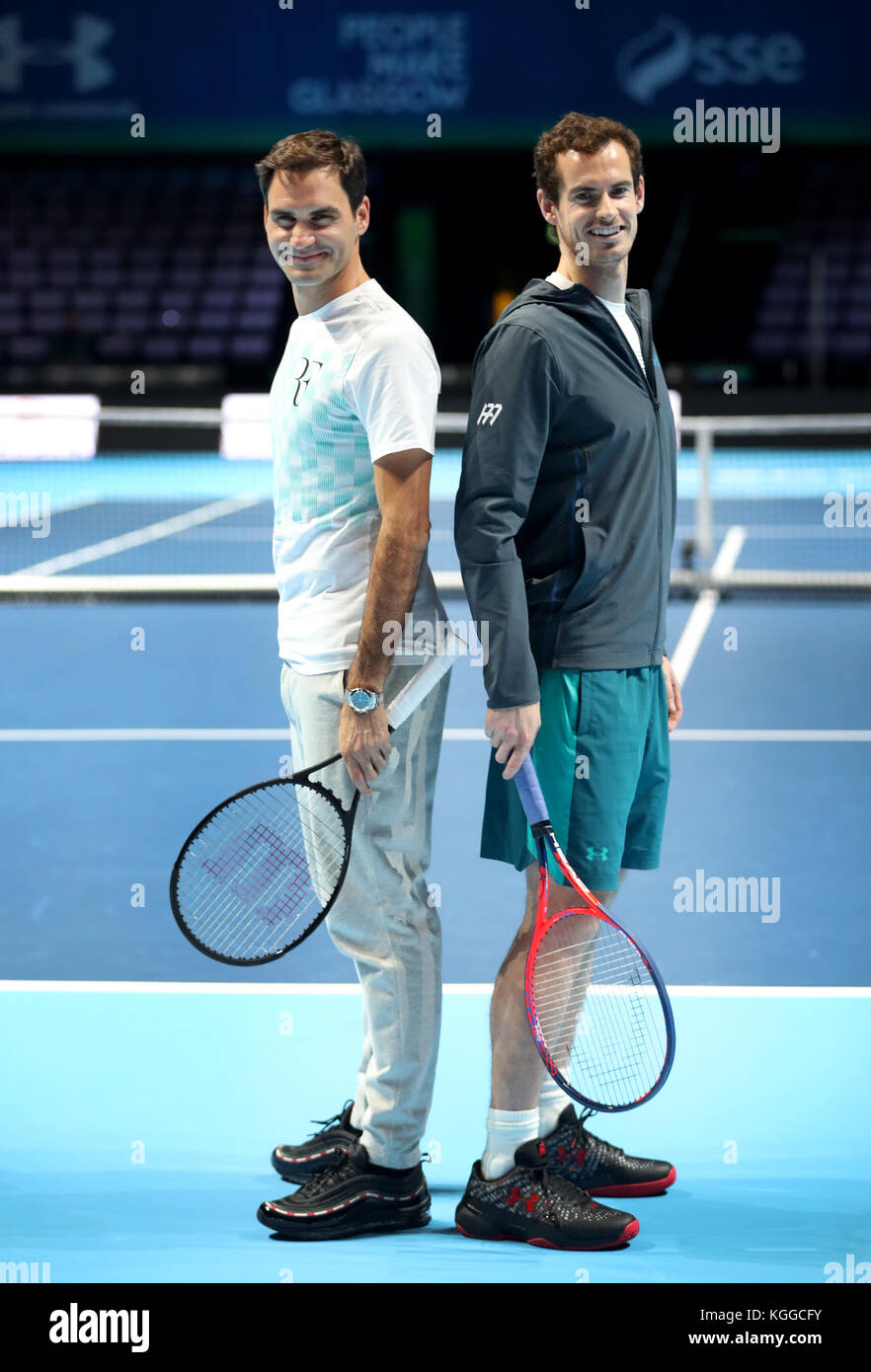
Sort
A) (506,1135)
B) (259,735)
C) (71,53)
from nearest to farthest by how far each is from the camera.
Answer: (506,1135) → (259,735) → (71,53)

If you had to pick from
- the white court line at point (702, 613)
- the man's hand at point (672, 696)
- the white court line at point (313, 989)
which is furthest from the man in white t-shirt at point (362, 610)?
the white court line at point (702, 613)

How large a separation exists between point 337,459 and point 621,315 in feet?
2.06

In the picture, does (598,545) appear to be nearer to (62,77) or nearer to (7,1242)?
(7,1242)

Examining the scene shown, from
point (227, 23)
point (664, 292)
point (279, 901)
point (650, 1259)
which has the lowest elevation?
point (650, 1259)

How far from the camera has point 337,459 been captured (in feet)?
10.8

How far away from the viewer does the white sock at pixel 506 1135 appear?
341 cm

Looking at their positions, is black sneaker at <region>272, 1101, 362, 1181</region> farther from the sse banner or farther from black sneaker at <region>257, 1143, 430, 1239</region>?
the sse banner

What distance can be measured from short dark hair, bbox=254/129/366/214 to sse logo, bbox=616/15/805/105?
20.3 metres

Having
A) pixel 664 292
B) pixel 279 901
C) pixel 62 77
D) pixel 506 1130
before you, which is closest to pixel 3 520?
pixel 62 77

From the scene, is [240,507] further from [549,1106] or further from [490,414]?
[490,414]

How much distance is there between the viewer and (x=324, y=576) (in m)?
3.34

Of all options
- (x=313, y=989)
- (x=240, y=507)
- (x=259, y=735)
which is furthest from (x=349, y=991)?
(x=240, y=507)

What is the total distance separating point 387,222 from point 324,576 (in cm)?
2396

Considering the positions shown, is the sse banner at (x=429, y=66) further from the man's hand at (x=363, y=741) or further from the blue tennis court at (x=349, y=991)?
the man's hand at (x=363, y=741)
